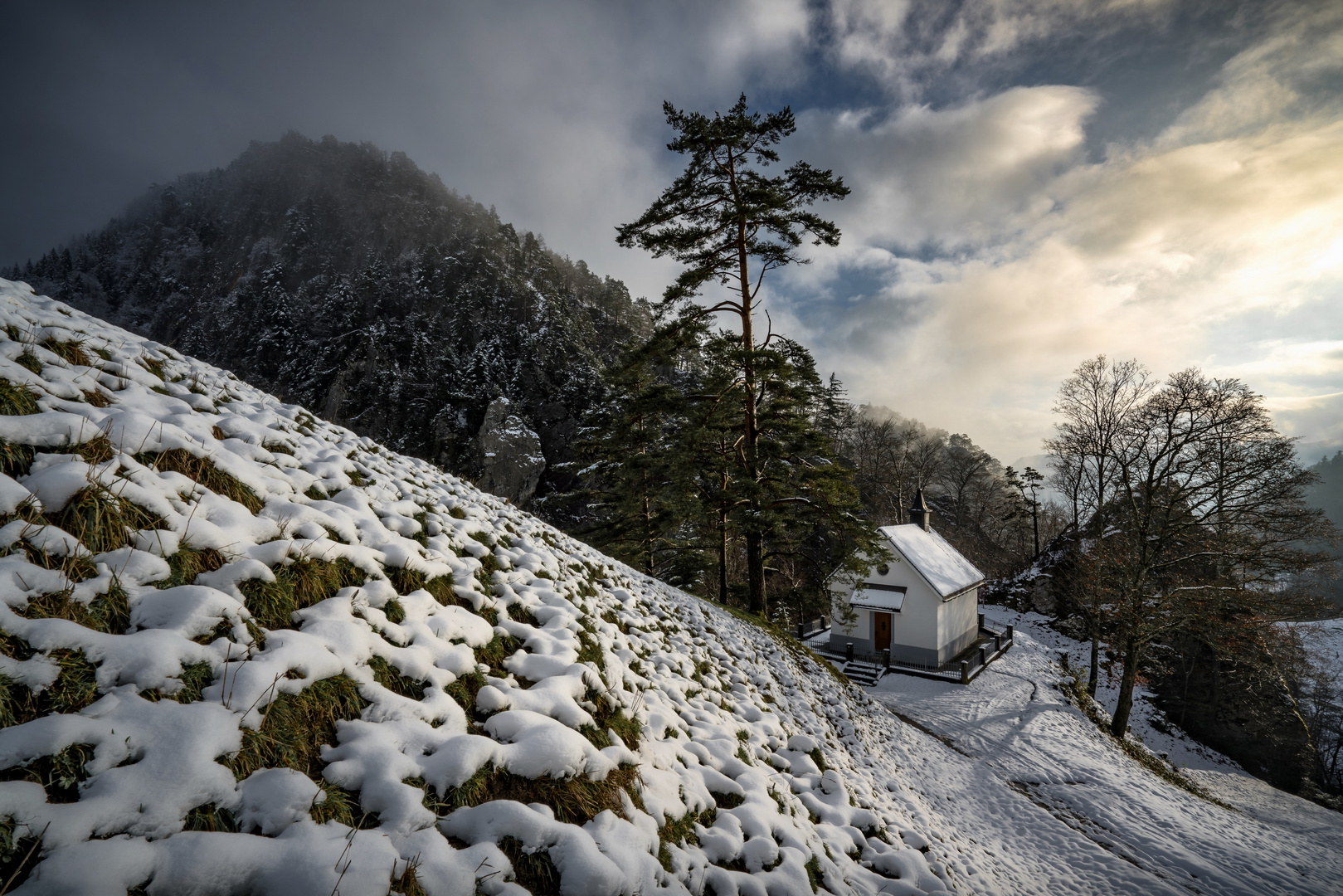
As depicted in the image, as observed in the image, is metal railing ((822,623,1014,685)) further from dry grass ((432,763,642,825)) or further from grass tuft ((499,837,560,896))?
grass tuft ((499,837,560,896))

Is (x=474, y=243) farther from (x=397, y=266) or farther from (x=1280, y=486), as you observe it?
(x=1280, y=486)

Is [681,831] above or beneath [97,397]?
beneath

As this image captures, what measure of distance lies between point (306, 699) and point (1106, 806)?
44.7ft

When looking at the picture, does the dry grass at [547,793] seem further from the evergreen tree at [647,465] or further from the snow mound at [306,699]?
the evergreen tree at [647,465]

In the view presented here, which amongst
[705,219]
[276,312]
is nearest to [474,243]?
[276,312]

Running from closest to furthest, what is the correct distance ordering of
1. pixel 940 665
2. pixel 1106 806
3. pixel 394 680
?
pixel 394 680
pixel 1106 806
pixel 940 665

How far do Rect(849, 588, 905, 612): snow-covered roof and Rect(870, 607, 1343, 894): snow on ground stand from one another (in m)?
2.58

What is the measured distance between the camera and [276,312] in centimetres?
5653

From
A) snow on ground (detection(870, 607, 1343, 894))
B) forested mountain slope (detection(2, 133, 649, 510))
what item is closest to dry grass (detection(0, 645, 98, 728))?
snow on ground (detection(870, 607, 1343, 894))

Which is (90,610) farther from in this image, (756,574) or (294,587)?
(756,574)

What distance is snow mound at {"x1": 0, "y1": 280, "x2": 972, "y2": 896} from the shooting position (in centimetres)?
151

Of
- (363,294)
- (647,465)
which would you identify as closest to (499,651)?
(647,465)

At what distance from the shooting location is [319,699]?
2182mm

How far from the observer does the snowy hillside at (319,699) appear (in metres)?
1.52
